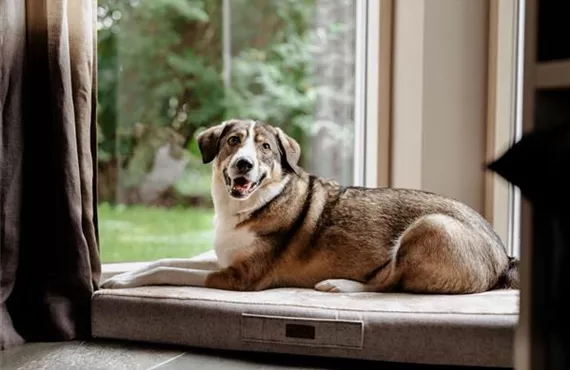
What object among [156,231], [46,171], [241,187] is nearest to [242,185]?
[241,187]

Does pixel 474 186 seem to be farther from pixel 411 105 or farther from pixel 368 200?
pixel 368 200

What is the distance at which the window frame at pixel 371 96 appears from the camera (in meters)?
2.91

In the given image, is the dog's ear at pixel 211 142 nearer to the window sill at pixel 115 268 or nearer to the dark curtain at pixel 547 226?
the window sill at pixel 115 268

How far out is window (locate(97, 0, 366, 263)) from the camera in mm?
3238

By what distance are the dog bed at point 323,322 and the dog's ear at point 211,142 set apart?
0.44 m

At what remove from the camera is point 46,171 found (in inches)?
86.4

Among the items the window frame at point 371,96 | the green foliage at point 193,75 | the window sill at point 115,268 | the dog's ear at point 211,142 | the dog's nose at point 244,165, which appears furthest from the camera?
the green foliage at point 193,75

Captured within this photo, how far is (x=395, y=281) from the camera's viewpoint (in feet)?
7.63

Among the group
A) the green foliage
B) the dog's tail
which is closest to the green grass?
the green foliage

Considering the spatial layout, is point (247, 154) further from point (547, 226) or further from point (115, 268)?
point (547, 226)

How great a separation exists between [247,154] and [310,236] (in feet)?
1.11

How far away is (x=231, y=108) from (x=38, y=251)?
1.49m

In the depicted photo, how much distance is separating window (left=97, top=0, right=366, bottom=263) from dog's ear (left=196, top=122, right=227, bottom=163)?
2.75 feet

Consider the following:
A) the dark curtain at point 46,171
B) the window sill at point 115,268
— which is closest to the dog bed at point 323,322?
the dark curtain at point 46,171
